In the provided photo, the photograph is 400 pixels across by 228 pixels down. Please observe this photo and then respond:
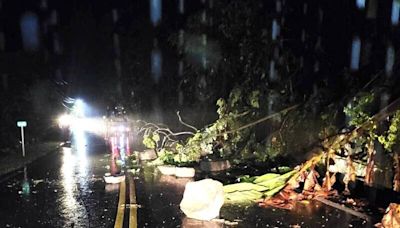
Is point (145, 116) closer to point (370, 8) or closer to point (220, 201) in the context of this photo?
point (370, 8)

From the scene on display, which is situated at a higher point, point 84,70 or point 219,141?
point 84,70

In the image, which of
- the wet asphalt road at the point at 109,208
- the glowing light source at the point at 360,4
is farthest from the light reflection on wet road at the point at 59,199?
the glowing light source at the point at 360,4

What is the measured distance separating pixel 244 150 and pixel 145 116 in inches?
656

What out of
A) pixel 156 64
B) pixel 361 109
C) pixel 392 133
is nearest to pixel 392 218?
pixel 392 133

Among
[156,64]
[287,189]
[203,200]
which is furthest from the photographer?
[156,64]

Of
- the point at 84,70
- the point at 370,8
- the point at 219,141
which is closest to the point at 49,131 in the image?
the point at 84,70

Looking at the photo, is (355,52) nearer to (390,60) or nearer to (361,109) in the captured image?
(390,60)

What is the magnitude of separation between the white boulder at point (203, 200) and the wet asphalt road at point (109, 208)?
0.63 ft

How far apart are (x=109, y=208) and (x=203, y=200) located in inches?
89.6

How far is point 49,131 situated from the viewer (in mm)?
40125

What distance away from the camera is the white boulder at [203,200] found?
26.3 feet

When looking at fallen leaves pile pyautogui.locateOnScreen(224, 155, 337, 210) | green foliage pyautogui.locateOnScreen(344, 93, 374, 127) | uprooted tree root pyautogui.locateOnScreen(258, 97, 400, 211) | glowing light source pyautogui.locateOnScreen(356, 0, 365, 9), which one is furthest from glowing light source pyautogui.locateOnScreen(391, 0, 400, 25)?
fallen leaves pile pyautogui.locateOnScreen(224, 155, 337, 210)

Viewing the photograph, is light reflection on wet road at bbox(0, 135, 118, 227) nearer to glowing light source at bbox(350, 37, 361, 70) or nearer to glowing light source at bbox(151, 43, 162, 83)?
glowing light source at bbox(350, 37, 361, 70)

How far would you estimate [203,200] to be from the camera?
8156 mm
